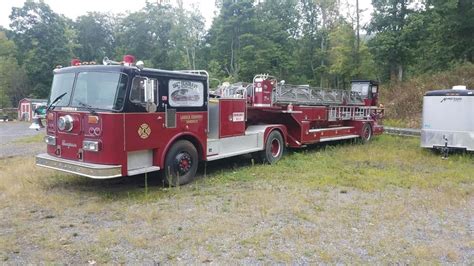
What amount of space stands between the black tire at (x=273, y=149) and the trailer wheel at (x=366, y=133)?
17.5 feet

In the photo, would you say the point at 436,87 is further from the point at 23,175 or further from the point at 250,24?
the point at 250,24

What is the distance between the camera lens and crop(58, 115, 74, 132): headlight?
6.75m

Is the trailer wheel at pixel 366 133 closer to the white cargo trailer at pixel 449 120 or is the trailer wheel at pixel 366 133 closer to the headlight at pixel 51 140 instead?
the white cargo trailer at pixel 449 120

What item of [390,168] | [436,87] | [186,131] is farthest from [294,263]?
[436,87]

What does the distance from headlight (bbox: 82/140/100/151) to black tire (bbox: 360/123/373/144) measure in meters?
11.1

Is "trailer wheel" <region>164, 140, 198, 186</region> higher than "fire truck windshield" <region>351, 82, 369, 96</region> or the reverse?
the reverse

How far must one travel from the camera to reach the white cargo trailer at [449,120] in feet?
37.5

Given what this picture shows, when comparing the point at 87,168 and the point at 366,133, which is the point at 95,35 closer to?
the point at 366,133

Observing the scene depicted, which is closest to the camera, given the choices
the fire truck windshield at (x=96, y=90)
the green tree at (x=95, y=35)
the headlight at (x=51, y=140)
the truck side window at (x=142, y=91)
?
the fire truck windshield at (x=96, y=90)

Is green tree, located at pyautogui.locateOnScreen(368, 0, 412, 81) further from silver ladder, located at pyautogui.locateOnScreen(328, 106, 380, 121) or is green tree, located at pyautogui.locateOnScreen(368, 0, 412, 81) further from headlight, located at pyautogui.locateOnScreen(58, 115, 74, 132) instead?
headlight, located at pyautogui.locateOnScreen(58, 115, 74, 132)

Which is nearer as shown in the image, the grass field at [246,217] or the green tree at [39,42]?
the grass field at [246,217]

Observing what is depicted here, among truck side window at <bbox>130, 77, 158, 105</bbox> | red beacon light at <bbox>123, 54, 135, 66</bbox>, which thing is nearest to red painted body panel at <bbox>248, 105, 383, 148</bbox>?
truck side window at <bbox>130, 77, 158, 105</bbox>

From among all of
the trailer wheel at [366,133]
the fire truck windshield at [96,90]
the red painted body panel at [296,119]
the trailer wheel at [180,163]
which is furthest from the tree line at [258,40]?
the fire truck windshield at [96,90]

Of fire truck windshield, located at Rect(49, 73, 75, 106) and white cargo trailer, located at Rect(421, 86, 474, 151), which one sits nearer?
fire truck windshield, located at Rect(49, 73, 75, 106)
